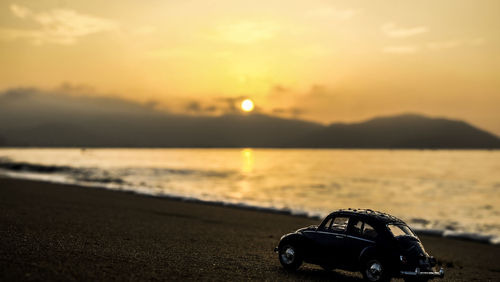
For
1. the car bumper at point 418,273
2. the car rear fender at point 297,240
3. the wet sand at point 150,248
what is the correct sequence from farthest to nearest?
the car rear fender at point 297,240 < the wet sand at point 150,248 < the car bumper at point 418,273

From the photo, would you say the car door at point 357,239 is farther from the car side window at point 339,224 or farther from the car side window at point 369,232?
the car side window at point 339,224

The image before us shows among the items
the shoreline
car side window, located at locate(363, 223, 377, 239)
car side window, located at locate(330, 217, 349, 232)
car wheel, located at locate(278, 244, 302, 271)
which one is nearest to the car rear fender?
car wheel, located at locate(278, 244, 302, 271)

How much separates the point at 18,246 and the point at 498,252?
75.9 feet

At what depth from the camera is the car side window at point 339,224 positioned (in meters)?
12.3

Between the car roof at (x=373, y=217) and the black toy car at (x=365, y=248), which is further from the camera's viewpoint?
the car roof at (x=373, y=217)

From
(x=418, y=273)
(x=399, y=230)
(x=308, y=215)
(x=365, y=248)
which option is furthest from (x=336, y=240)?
(x=308, y=215)

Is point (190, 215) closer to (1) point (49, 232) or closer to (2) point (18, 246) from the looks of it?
(1) point (49, 232)

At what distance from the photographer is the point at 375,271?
1126 centimetres

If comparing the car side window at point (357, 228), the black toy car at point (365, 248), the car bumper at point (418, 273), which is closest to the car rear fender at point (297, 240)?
the black toy car at point (365, 248)

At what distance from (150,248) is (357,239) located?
711 centimetres

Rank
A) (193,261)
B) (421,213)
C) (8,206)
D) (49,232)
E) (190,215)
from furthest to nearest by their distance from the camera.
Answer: (421,213), (190,215), (8,206), (49,232), (193,261)

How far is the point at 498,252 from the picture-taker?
934 inches

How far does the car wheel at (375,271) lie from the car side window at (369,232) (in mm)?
629

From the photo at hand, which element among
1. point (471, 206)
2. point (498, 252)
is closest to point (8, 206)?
point (498, 252)
